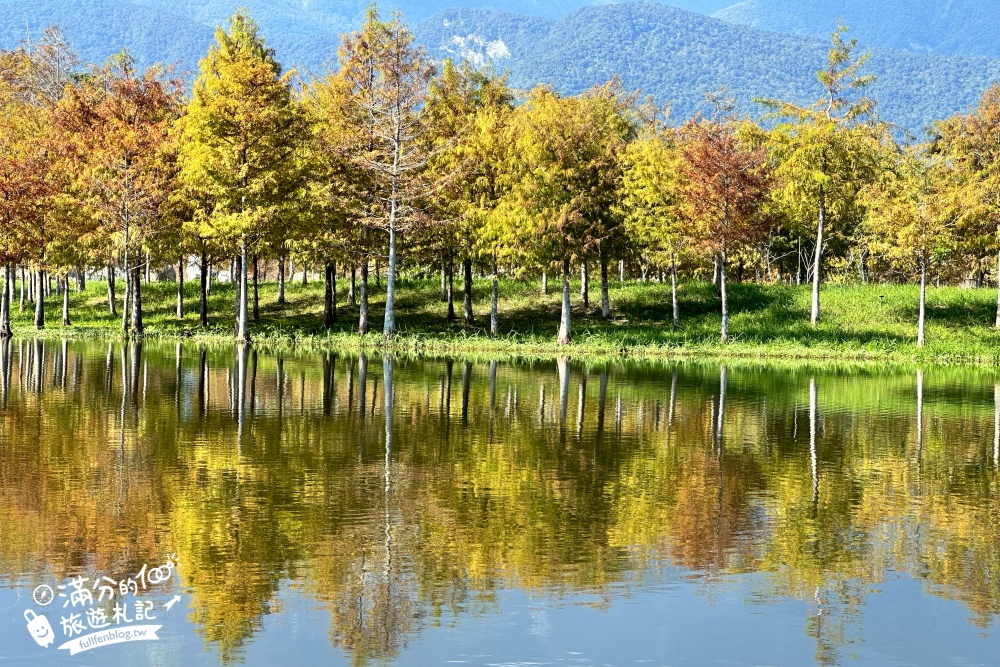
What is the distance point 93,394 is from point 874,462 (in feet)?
60.0

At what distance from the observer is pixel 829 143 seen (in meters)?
58.3

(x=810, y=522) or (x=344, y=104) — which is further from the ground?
(x=344, y=104)

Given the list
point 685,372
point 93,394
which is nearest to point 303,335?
point 685,372

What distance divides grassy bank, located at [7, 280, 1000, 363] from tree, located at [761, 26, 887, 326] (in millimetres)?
3529

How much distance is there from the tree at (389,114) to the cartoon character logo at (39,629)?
144 ft

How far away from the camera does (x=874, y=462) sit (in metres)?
21.6

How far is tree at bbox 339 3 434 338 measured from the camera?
2200 inches

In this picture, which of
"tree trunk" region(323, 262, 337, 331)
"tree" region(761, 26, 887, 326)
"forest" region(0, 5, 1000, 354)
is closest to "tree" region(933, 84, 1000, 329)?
"forest" region(0, 5, 1000, 354)

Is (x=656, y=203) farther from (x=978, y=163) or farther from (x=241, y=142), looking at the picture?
(x=241, y=142)

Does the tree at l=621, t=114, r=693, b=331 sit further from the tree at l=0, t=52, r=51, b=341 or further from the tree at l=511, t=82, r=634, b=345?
the tree at l=0, t=52, r=51, b=341

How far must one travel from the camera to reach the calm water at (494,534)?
→ 1105 cm

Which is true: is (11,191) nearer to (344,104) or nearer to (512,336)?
(344,104)

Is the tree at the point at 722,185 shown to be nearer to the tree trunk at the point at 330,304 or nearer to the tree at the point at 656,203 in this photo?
the tree at the point at 656,203

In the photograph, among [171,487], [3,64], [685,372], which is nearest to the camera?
[171,487]
